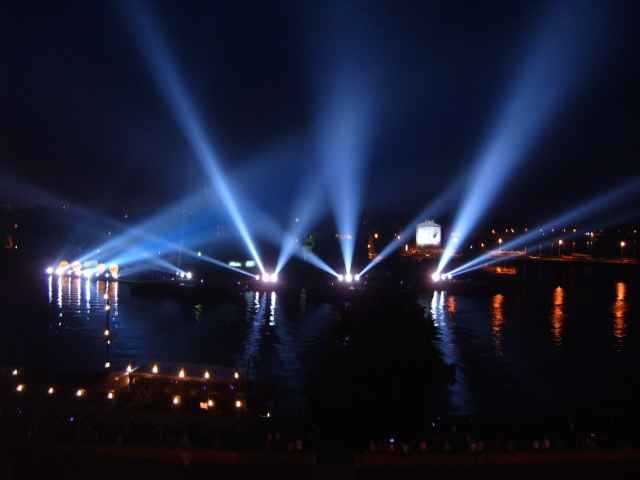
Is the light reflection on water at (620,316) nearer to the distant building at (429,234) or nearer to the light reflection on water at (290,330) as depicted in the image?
the light reflection on water at (290,330)

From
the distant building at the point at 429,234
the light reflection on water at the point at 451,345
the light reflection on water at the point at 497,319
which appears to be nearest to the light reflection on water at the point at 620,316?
the light reflection on water at the point at 497,319

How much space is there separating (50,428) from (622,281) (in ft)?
113

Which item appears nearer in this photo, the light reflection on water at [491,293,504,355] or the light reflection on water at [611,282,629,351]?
the light reflection on water at [491,293,504,355]

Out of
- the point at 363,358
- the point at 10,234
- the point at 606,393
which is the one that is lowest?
the point at 606,393

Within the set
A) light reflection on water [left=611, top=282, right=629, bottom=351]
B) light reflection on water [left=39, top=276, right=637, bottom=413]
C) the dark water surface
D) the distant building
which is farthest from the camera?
the distant building

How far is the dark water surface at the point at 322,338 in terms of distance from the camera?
11953mm

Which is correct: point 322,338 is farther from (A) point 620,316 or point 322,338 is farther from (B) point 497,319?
(A) point 620,316

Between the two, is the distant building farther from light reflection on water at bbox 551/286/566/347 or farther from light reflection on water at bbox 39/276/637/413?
light reflection on water at bbox 39/276/637/413

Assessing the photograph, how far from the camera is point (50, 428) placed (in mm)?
6668

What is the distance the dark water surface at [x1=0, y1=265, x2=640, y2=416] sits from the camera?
39.2ft

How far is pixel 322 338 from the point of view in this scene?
16875 millimetres

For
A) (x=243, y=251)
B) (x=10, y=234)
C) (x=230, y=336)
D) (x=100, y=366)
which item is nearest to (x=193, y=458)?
(x=100, y=366)

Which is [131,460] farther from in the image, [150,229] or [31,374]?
[150,229]

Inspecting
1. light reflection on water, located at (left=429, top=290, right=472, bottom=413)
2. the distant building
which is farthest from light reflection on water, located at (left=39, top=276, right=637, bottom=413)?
the distant building
